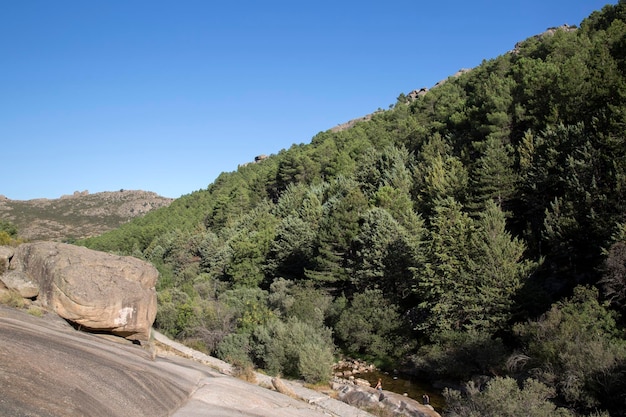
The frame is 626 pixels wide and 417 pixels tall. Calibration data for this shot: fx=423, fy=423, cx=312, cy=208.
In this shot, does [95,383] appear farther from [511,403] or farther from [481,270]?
[481,270]

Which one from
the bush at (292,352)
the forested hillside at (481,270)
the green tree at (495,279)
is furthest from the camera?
the green tree at (495,279)

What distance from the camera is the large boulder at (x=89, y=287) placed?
13.2 metres

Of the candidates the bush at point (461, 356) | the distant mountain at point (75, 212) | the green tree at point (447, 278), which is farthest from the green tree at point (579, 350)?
the distant mountain at point (75, 212)

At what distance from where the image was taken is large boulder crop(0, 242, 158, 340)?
1318 centimetres

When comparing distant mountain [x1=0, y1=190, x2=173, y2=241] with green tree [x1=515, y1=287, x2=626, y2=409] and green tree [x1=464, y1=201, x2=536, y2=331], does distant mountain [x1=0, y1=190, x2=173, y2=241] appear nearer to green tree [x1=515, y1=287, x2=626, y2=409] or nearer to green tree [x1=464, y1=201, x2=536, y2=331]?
A: green tree [x1=464, y1=201, x2=536, y2=331]

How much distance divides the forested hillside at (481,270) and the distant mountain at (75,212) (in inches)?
3970

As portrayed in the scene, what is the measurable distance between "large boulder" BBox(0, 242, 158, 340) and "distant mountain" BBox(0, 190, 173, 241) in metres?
116

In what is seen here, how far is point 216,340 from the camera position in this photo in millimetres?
30594

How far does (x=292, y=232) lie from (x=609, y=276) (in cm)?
3156

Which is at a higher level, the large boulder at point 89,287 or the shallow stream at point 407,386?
the large boulder at point 89,287

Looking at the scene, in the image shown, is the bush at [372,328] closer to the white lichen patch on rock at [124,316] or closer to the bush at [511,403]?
the bush at [511,403]

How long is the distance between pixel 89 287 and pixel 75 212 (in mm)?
168522

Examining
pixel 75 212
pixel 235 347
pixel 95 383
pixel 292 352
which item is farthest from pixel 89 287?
pixel 75 212

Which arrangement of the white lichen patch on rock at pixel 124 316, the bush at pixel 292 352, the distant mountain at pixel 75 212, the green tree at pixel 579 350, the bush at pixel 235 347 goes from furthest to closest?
the distant mountain at pixel 75 212, the bush at pixel 235 347, the bush at pixel 292 352, the green tree at pixel 579 350, the white lichen patch on rock at pixel 124 316
